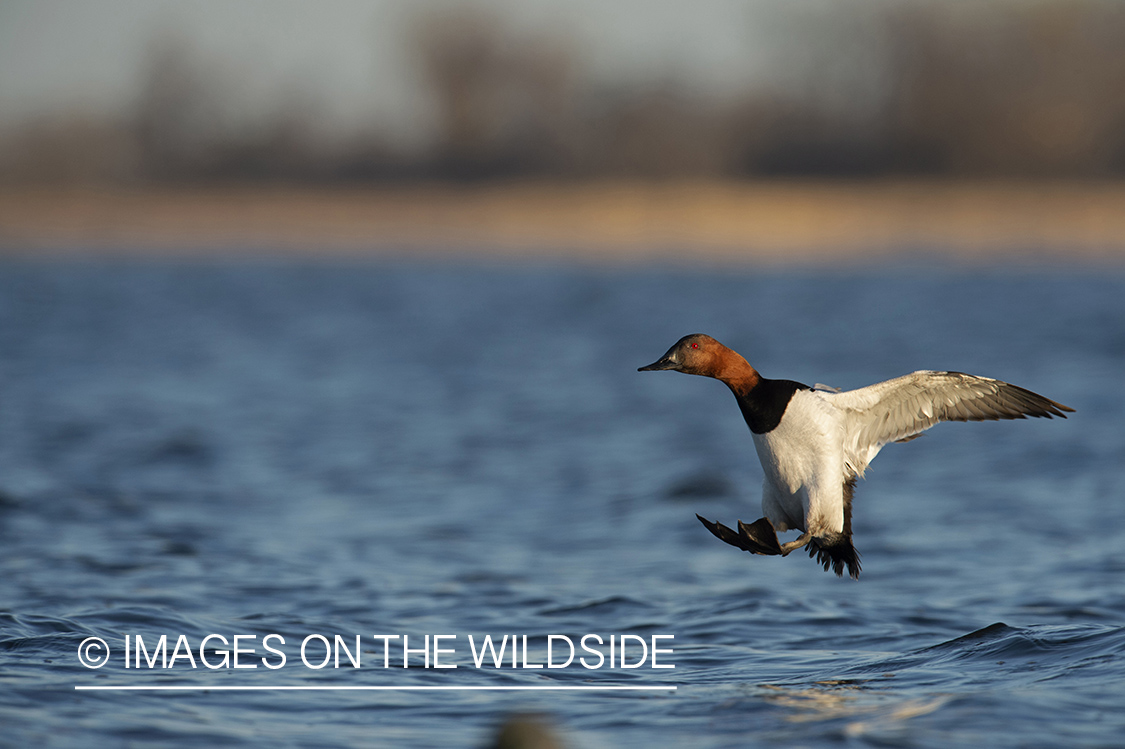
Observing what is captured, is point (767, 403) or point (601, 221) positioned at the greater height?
point (601, 221)

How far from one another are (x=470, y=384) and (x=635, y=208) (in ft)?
76.8

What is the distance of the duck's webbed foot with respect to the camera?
7.18 meters

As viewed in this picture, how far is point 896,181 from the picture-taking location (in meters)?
52.7

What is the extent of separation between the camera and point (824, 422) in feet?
24.4

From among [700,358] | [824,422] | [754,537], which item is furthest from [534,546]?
[700,358]

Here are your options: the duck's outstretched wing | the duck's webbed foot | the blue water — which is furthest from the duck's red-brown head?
the blue water

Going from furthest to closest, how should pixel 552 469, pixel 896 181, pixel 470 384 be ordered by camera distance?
pixel 896 181
pixel 470 384
pixel 552 469

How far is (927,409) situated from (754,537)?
1.27m

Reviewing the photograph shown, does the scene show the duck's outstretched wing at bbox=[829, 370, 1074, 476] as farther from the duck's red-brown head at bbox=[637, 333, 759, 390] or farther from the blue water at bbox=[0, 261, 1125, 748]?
the blue water at bbox=[0, 261, 1125, 748]

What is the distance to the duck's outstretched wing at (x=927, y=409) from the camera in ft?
24.8

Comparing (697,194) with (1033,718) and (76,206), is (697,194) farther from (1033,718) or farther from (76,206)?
(1033,718)

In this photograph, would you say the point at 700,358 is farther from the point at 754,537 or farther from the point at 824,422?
the point at 754,537

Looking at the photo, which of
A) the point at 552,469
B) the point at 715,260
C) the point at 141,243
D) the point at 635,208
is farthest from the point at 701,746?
the point at 141,243

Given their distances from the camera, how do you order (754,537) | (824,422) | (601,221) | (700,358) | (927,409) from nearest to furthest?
(700,358)
(754,537)
(824,422)
(927,409)
(601,221)
